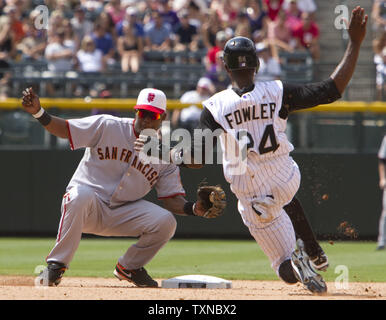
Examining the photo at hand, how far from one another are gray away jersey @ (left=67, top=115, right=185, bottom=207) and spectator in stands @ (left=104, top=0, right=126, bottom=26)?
27.4ft

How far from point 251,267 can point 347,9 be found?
6.73 m

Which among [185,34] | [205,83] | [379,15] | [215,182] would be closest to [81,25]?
[185,34]

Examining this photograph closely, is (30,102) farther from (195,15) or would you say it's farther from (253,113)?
(195,15)

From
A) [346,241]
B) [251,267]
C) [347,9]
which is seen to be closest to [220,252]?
[251,267]

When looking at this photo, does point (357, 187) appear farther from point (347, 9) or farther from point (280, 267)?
point (280, 267)

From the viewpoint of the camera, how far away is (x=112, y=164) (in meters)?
6.88

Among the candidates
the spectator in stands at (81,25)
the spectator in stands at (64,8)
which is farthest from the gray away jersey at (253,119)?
the spectator in stands at (64,8)

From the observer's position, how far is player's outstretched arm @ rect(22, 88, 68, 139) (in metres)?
6.39

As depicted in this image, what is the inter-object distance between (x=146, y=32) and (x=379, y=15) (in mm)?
4189

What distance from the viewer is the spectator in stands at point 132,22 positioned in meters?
13.9

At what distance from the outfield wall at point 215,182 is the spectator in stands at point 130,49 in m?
2.09

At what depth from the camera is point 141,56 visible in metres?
13.9

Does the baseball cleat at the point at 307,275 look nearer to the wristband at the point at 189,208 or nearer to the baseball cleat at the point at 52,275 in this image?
the wristband at the point at 189,208

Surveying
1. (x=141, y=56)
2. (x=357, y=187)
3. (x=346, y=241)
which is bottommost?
(x=346, y=241)
